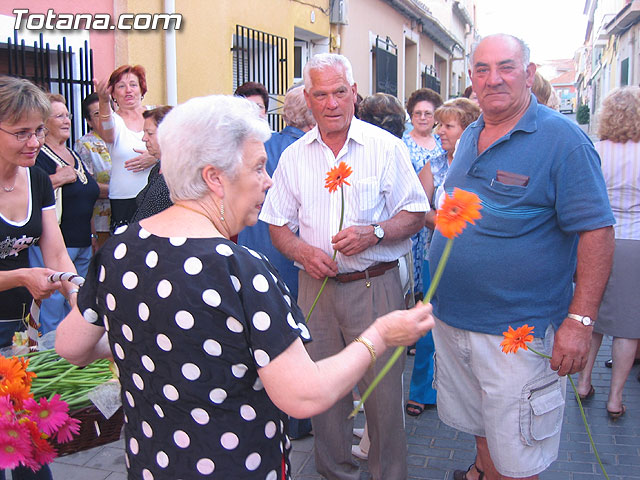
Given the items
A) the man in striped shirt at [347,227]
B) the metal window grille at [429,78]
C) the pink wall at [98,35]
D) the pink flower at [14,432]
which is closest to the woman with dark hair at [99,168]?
the pink wall at [98,35]

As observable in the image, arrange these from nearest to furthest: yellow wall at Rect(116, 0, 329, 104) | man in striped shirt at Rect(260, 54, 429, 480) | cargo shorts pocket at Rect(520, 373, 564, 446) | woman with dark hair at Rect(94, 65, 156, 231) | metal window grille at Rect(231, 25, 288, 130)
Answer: cargo shorts pocket at Rect(520, 373, 564, 446) → man in striped shirt at Rect(260, 54, 429, 480) → woman with dark hair at Rect(94, 65, 156, 231) → yellow wall at Rect(116, 0, 329, 104) → metal window grille at Rect(231, 25, 288, 130)

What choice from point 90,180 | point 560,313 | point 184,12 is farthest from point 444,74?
point 560,313

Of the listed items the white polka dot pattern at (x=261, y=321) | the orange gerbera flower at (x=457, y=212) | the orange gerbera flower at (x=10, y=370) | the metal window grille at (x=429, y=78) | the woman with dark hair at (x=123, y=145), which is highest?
the metal window grille at (x=429, y=78)

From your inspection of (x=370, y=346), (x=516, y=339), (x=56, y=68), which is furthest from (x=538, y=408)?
(x=56, y=68)

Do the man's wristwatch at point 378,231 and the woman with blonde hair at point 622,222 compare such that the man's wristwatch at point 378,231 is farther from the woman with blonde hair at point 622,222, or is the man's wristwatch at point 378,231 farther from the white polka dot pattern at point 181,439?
the woman with blonde hair at point 622,222

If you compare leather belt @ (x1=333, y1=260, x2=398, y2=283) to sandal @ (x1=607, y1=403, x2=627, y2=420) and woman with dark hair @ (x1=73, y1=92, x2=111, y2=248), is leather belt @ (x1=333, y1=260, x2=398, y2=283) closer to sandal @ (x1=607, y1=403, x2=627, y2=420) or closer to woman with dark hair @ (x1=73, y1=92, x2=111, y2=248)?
sandal @ (x1=607, y1=403, x2=627, y2=420)

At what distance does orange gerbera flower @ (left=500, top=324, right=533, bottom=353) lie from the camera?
2383mm

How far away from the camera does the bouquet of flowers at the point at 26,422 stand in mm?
1941

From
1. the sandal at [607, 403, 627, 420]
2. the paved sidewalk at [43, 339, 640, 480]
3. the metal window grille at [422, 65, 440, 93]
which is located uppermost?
the metal window grille at [422, 65, 440, 93]

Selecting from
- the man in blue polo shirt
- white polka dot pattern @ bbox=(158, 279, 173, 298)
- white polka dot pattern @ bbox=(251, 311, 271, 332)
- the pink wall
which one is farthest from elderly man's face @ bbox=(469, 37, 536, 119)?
the pink wall

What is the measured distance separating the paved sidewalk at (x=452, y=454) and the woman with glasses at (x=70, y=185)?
1413 mm

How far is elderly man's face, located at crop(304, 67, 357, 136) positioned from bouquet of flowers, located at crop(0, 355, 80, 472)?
1782 millimetres

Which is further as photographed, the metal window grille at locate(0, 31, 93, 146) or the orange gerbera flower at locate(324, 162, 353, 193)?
the metal window grille at locate(0, 31, 93, 146)

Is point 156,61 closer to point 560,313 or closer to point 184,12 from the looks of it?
point 184,12
